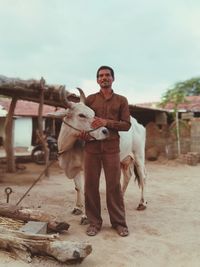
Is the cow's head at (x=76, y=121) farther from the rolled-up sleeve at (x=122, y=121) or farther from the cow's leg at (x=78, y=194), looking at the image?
the cow's leg at (x=78, y=194)

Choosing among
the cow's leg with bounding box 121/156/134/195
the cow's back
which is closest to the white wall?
the cow's leg with bounding box 121/156/134/195

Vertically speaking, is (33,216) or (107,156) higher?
(107,156)

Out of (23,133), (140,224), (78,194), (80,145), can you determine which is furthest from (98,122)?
(23,133)

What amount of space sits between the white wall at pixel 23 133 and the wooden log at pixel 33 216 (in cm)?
1887

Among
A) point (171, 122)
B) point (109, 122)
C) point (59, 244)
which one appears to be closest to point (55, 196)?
point (109, 122)

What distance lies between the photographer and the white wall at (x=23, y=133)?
23125 mm

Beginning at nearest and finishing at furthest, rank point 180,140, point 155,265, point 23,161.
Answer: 1. point 155,265
2. point 23,161
3. point 180,140

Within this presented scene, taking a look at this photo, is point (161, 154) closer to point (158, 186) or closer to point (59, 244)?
point (158, 186)

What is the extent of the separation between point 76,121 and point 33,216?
4.28 feet

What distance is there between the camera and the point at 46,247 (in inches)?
131

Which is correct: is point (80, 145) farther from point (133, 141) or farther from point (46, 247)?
point (46, 247)

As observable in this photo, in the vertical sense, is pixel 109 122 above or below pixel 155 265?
above

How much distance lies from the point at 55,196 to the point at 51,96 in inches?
111

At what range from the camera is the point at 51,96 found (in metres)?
8.91
